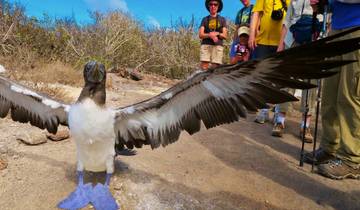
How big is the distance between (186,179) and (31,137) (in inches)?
75.5

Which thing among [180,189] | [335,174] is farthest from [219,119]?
[335,174]

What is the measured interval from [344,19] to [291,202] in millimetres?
1840

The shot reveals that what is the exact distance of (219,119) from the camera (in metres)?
3.34

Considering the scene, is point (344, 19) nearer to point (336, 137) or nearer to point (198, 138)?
point (336, 137)

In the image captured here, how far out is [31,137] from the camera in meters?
4.90

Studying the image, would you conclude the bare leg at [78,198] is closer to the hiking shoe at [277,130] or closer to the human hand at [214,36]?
the hiking shoe at [277,130]

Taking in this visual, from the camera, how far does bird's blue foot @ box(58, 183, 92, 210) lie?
11.3 feet

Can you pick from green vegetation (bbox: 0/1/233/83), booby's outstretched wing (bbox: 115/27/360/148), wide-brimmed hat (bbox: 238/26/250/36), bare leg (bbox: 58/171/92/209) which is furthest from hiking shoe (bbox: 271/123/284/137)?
green vegetation (bbox: 0/1/233/83)

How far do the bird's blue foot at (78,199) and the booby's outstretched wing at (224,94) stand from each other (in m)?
0.58

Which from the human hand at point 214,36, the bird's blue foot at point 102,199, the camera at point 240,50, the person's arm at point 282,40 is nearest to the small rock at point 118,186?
the bird's blue foot at point 102,199

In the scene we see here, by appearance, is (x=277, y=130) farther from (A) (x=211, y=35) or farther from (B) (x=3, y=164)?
(B) (x=3, y=164)

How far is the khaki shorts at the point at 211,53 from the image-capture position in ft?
26.1

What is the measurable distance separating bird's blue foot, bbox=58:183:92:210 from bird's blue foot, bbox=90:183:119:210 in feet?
0.17

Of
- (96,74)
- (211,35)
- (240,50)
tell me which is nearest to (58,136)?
(96,74)
